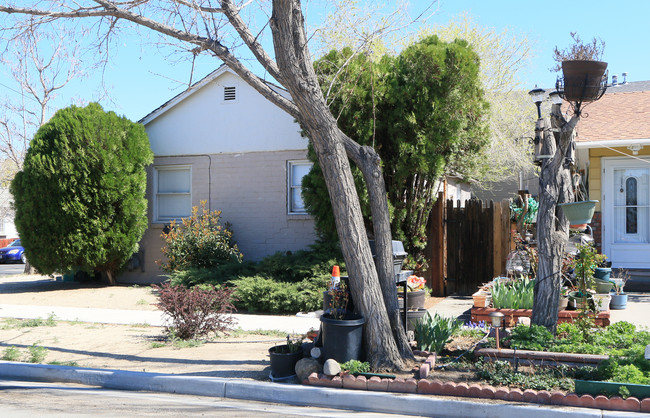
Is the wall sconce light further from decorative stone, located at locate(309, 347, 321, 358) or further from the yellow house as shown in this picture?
decorative stone, located at locate(309, 347, 321, 358)

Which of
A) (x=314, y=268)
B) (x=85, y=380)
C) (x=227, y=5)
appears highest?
(x=227, y=5)

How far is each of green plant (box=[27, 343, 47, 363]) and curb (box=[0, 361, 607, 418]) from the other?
180 mm

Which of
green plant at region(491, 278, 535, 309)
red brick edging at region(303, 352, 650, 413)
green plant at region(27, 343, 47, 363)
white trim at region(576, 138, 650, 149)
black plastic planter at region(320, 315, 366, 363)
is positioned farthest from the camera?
white trim at region(576, 138, 650, 149)

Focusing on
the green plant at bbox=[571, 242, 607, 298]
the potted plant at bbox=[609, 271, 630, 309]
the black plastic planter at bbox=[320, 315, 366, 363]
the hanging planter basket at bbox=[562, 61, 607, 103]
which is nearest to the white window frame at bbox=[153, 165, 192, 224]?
the black plastic planter at bbox=[320, 315, 366, 363]

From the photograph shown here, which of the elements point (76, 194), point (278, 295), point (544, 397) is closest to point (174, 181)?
point (76, 194)

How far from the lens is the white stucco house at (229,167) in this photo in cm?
1467

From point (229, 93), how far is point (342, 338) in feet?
33.1

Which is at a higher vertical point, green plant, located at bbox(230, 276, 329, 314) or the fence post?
the fence post

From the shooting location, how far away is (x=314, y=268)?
1194 cm

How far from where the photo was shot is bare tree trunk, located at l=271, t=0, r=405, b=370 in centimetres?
671

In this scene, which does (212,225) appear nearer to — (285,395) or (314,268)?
(314,268)

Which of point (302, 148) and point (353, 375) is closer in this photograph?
point (353, 375)

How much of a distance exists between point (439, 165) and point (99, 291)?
8.39m

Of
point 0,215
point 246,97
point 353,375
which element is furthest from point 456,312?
point 0,215
